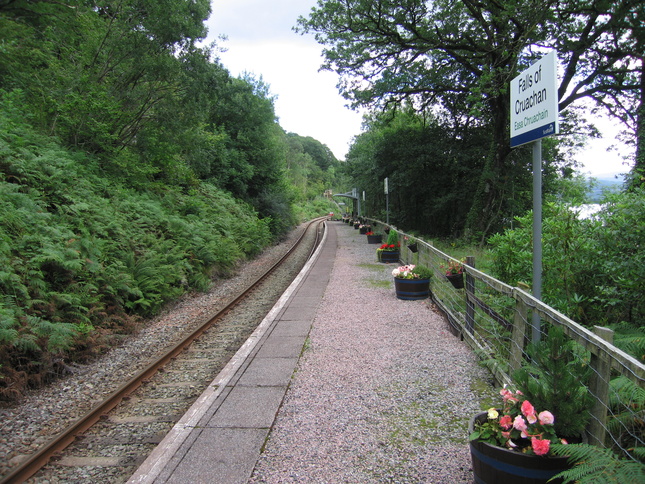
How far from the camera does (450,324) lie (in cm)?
642

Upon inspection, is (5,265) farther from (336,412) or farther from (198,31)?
(198,31)

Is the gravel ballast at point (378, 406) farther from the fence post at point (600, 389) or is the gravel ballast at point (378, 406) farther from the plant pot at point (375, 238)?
the plant pot at point (375, 238)

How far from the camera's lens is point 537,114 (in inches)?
125

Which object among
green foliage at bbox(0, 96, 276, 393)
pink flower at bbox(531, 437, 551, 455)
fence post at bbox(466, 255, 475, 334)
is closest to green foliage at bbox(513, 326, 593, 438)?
pink flower at bbox(531, 437, 551, 455)

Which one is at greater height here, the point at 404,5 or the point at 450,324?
the point at 404,5

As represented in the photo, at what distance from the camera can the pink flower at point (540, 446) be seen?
2276 mm

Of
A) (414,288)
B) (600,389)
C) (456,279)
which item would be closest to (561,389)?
(600,389)

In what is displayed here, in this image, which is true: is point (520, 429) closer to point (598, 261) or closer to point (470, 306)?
point (598, 261)

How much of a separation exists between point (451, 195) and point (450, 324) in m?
16.0

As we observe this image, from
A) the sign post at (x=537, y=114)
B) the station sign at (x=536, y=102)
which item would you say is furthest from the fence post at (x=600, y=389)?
the station sign at (x=536, y=102)

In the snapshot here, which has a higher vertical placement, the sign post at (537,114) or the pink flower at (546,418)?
the sign post at (537,114)

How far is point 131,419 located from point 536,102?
4.79m

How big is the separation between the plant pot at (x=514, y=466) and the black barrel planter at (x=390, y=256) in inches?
436

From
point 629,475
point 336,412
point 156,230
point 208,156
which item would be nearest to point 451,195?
point 208,156
